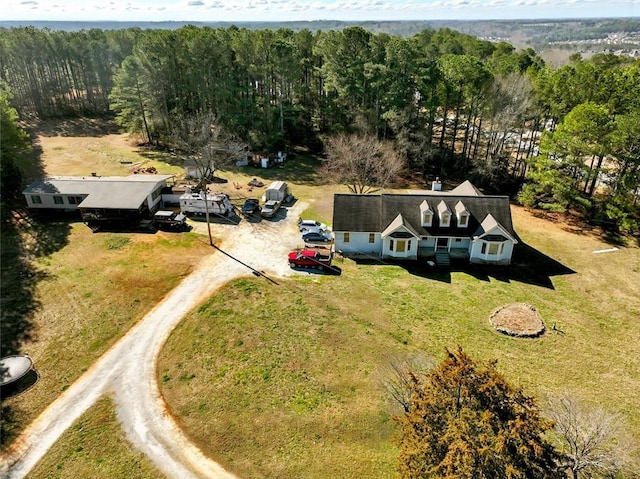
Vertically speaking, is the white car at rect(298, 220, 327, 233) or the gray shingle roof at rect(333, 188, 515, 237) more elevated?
the gray shingle roof at rect(333, 188, 515, 237)

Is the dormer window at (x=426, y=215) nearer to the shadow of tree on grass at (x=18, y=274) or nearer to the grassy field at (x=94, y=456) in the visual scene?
the grassy field at (x=94, y=456)

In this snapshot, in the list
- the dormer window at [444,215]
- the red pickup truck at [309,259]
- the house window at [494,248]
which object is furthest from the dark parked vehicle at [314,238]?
the house window at [494,248]

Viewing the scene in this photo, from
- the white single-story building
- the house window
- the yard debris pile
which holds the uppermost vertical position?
the white single-story building

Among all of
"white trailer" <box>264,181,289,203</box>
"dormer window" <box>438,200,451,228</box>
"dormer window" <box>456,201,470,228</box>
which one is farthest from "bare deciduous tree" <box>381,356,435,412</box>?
"white trailer" <box>264,181,289,203</box>

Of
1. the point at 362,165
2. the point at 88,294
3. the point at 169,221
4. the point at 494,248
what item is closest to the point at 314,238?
the point at 362,165

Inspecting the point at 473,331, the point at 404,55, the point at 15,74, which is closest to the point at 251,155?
the point at 404,55

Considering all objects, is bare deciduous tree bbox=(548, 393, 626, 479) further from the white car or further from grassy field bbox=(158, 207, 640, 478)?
the white car
